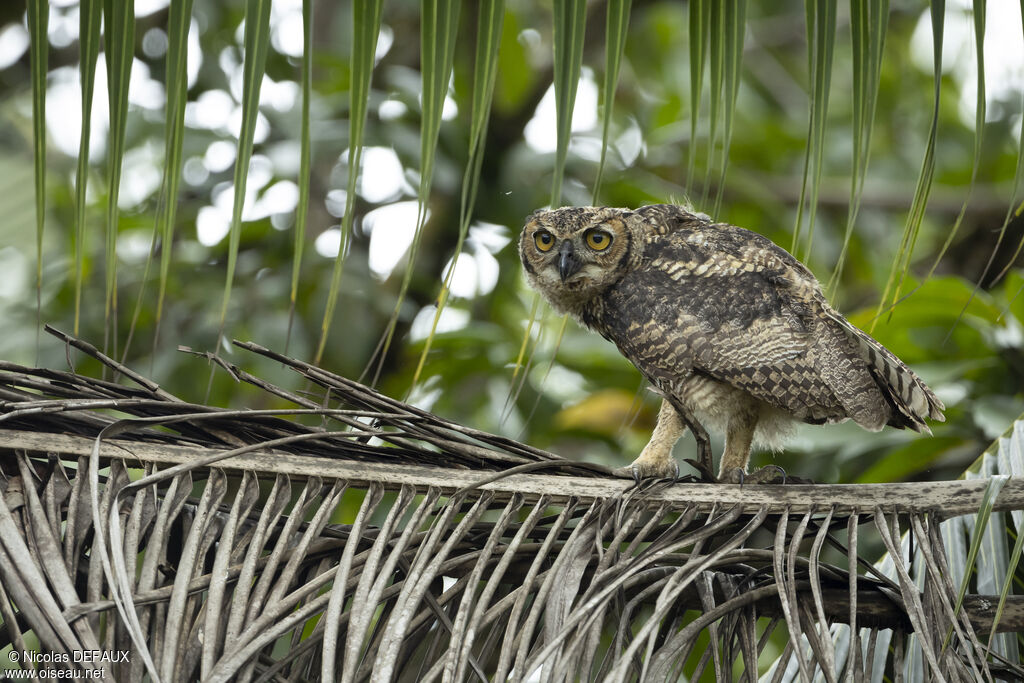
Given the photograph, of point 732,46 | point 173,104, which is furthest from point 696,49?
point 173,104

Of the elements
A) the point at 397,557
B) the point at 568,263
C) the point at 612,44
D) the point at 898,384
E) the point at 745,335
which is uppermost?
the point at 612,44

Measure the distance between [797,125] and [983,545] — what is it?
9.71m

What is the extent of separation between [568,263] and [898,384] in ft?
4.36

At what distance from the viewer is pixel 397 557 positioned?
1936 millimetres

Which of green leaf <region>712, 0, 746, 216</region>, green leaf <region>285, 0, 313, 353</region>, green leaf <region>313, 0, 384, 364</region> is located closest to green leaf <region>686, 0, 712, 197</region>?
green leaf <region>712, 0, 746, 216</region>

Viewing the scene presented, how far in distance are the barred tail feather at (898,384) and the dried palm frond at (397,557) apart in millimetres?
980

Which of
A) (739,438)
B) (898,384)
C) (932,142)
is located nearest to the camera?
(932,142)

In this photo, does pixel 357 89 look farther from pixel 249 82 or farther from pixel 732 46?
pixel 732 46

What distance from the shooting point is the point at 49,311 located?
23.4ft

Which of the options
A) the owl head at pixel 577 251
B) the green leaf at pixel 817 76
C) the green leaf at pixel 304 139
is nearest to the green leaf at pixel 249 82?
the green leaf at pixel 304 139

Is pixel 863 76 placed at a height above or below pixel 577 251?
above

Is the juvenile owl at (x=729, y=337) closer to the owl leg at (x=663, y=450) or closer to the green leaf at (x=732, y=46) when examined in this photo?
the owl leg at (x=663, y=450)

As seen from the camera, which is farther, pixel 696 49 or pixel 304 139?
pixel 696 49

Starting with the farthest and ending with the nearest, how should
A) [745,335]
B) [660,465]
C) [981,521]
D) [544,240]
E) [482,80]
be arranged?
1. [544,240]
2. [660,465]
3. [745,335]
4. [482,80]
5. [981,521]
